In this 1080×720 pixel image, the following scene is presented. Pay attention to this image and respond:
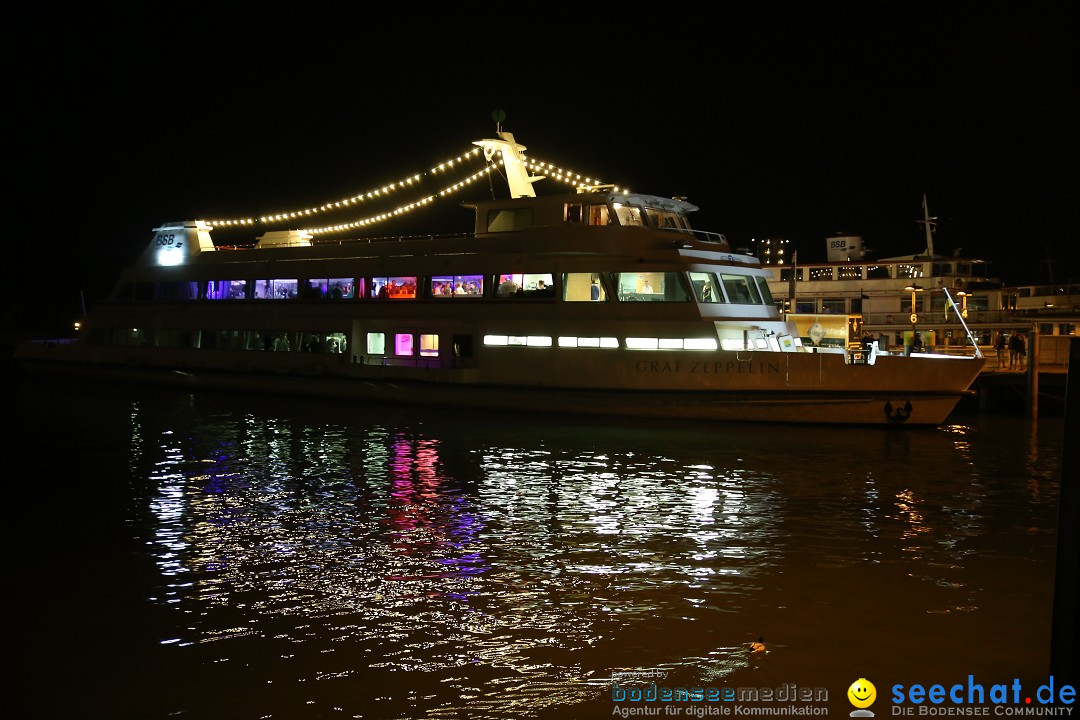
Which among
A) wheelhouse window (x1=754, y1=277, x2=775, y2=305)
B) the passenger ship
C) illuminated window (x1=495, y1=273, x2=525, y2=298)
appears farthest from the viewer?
illuminated window (x1=495, y1=273, x2=525, y2=298)

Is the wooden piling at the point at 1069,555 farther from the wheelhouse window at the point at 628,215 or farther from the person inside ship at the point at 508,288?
the person inside ship at the point at 508,288

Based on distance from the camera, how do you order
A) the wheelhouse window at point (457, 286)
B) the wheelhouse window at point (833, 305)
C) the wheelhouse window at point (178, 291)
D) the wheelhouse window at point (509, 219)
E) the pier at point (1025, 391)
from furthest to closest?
the wheelhouse window at point (833, 305) < the wheelhouse window at point (178, 291) < the pier at point (1025, 391) < the wheelhouse window at point (457, 286) < the wheelhouse window at point (509, 219)

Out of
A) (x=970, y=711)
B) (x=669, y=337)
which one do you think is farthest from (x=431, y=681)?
(x=669, y=337)

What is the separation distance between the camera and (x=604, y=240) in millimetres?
21078

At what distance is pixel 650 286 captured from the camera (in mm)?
20688

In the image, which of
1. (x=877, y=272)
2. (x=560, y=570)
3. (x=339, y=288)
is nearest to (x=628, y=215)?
(x=339, y=288)

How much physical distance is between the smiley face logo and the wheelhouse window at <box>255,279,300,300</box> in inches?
947

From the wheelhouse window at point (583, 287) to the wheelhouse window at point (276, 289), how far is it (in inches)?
398

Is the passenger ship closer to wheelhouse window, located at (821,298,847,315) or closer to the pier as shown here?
the pier

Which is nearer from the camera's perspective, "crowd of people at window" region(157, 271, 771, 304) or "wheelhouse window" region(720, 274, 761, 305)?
"crowd of people at window" region(157, 271, 771, 304)

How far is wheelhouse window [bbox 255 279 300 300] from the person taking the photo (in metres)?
27.6

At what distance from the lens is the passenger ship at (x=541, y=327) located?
63.9ft

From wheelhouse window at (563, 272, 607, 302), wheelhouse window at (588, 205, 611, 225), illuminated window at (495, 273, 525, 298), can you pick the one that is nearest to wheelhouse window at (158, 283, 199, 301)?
illuminated window at (495, 273, 525, 298)

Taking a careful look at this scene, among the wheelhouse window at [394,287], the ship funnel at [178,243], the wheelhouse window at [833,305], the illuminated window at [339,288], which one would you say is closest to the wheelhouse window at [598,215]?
the wheelhouse window at [394,287]
